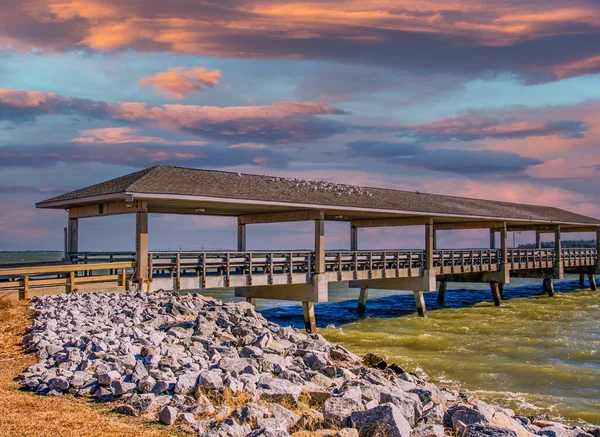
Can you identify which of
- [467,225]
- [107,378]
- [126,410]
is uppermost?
[467,225]

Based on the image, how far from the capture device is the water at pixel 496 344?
49.8 feet

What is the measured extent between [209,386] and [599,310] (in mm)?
32836

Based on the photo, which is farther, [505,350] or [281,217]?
[281,217]

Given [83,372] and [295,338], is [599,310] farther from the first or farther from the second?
[83,372]

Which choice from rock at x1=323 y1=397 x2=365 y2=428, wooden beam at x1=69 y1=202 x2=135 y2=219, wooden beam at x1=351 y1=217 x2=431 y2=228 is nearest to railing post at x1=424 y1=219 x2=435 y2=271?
wooden beam at x1=351 y1=217 x2=431 y2=228

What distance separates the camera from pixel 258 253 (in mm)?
22047

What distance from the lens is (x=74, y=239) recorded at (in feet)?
76.0

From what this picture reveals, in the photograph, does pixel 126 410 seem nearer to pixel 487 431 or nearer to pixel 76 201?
pixel 487 431

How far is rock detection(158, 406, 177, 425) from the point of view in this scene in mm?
7684

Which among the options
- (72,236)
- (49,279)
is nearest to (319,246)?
(72,236)

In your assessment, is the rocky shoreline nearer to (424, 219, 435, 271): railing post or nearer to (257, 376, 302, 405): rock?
(257, 376, 302, 405): rock

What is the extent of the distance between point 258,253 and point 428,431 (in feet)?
48.9

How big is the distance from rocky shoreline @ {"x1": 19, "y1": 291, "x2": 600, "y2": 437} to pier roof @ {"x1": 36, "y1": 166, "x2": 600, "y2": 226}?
4.85 m

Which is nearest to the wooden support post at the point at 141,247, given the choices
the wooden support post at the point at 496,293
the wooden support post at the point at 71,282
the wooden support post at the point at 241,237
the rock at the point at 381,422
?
the wooden support post at the point at 71,282
